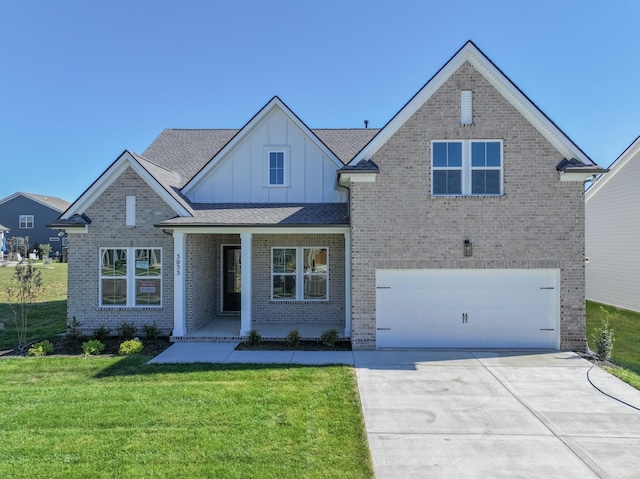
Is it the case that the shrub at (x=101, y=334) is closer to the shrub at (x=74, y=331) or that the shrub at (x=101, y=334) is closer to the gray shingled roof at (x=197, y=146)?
the shrub at (x=74, y=331)

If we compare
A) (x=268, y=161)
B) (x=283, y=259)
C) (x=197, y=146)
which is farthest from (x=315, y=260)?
(x=197, y=146)

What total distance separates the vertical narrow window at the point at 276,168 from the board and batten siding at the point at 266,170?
0.14 meters

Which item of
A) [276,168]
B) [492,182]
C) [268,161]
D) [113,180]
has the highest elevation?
[268,161]

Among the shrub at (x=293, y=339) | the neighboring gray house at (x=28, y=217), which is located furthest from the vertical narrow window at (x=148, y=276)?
the neighboring gray house at (x=28, y=217)

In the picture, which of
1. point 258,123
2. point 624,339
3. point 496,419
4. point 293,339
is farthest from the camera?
point 258,123

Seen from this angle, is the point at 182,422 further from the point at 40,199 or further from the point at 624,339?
the point at 40,199

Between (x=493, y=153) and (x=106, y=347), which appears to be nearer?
(x=493, y=153)

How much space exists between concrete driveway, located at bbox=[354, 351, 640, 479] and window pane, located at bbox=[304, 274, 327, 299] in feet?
12.4

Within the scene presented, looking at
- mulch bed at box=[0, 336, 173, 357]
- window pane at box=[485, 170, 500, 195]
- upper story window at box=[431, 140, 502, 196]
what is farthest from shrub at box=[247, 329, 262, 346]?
window pane at box=[485, 170, 500, 195]

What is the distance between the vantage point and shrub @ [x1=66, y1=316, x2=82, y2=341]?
1073cm

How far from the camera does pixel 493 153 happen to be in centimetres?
995

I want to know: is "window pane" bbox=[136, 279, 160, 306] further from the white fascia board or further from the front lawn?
the front lawn

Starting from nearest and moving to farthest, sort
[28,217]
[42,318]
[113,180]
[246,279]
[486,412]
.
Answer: [486,412] → [246,279] → [113,180] → [42,318] → [28,217]

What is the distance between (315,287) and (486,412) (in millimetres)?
7068
